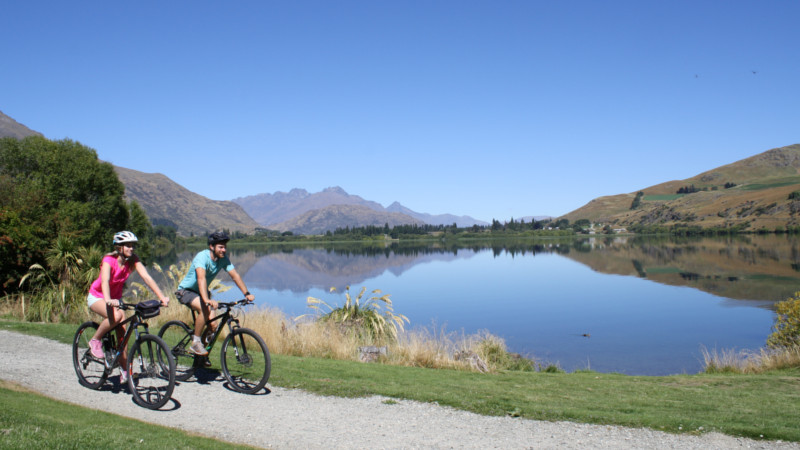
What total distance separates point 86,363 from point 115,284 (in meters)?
1.45

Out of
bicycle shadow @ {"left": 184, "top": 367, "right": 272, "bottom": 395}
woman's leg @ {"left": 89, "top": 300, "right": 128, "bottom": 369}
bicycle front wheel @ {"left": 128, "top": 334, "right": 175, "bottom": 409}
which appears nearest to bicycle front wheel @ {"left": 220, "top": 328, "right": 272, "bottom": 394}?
bicycle shadow @ {"left": 184, "top": 367, "right": 272, "bottom": 395}

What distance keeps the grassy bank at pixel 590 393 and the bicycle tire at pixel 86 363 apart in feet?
8.44

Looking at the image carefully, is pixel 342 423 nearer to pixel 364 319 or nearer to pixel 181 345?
pixel 181 345

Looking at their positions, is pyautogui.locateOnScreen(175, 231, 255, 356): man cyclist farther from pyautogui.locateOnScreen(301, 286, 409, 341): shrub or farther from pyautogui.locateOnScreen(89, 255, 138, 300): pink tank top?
pyautogui.locateOnScreen(301, 286, 409, 341): shrub

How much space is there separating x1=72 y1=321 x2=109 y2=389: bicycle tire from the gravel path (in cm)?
15

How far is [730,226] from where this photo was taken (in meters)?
155

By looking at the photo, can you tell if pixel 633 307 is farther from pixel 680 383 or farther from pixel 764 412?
pixel 764 412

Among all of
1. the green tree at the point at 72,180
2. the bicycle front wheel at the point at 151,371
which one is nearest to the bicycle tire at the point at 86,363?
the bicycle front wheel at the point at 151,371

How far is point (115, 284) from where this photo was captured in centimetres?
742

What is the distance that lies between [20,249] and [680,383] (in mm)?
21119

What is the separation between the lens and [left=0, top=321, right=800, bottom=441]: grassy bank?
22.3 feet

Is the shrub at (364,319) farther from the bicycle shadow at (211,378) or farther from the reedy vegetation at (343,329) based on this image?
the bicycle shadow at (211,378)

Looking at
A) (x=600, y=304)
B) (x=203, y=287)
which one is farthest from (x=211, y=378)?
(x=600, y=304)

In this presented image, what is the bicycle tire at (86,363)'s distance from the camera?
766 centimetres
